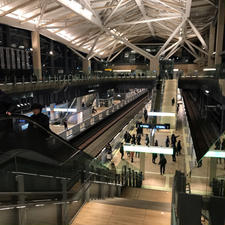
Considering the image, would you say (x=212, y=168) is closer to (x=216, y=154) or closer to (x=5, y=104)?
(x=216, y=154)

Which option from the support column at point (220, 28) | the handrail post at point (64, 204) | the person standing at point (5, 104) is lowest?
the handrail post at point (64, 204)

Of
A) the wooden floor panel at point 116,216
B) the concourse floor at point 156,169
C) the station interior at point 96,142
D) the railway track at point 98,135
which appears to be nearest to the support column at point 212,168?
the station interior at point 96,142

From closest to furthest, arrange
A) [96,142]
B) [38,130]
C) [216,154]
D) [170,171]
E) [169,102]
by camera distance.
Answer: [38,130] < [216,154] < [170,171] < [96,142] < [169,102]

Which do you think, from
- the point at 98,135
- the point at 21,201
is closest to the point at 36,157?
the point at 21,201

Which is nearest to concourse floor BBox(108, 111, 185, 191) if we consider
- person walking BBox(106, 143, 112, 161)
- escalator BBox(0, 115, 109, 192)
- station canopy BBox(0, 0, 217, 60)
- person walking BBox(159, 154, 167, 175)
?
person walking BBox(159, 154, 167, 175)

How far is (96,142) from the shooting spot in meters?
16.0

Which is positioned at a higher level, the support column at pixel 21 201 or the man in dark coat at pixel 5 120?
the man in dark coat at pixel 5 120

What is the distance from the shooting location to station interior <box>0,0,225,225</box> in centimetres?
361

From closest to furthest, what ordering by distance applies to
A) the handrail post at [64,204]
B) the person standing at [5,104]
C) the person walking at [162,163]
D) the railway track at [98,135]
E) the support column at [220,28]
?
the handrail post at [64,204]
the person standing at [5,104]
the person walking at [162,163]
the railway track at [98,135]
the support column at [220,28]

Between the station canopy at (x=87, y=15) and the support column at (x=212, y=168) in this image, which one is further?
the station canopy at (x=87, y=15)

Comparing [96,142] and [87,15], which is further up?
[87,15]

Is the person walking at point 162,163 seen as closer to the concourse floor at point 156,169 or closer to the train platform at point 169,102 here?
the concourse floor at point 156,169

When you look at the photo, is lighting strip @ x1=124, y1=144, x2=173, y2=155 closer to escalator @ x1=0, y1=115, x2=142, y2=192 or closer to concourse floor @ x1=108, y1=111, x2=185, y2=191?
concourse floor @ x1=108, y1=111, x2=185, y2=191

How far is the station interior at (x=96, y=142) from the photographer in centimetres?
361
